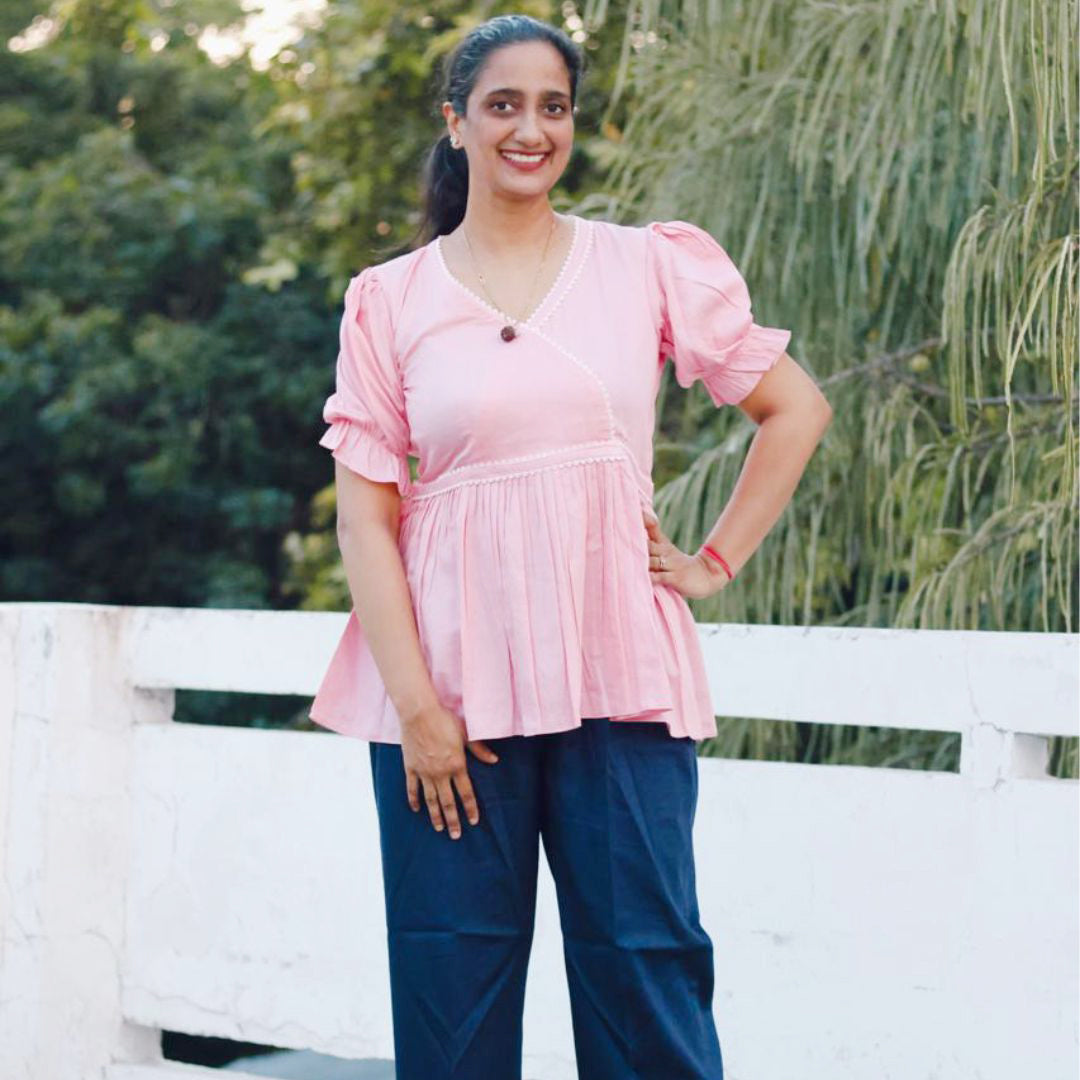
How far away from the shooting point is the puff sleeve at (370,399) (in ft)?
6.14

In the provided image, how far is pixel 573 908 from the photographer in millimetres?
1792

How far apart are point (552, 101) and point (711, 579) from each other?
0.50 metres

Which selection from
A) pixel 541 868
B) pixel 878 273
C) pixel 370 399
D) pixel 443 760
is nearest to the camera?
pixel 443 760

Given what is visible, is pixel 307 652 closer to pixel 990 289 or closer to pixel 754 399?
pixel 754 399

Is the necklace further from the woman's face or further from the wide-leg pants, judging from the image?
the wide-leg pants

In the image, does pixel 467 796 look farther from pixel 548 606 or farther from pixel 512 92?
pixel 512 92

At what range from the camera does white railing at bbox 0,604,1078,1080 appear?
223 centimetres

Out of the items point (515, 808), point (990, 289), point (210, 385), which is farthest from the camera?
point (210, 385)

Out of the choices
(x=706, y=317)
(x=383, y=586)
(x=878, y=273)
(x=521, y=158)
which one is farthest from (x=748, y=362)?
(x=878, y=273)

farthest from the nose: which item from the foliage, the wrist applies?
the foliage

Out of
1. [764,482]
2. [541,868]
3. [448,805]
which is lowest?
[541,868]

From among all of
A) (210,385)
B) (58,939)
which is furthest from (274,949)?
(210,385)

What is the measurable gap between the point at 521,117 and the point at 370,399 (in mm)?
310

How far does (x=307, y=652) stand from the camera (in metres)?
2.81
